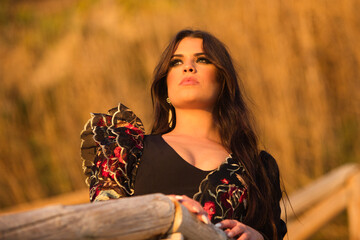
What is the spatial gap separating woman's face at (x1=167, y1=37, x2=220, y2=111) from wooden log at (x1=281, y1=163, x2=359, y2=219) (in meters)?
1.35

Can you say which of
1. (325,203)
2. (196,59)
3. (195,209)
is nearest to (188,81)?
(196,59)

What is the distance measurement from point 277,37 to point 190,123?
2.90m

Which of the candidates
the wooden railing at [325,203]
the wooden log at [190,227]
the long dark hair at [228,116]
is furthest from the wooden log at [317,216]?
the wooden log at [190,227]

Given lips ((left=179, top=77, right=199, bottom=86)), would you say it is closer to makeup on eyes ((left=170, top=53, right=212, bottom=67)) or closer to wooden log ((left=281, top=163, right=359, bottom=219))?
makeup on eyes ((left=170, top=53, right=212, bottom=67))

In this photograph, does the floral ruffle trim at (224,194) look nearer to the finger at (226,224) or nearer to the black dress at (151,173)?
the black dress at (151,173)

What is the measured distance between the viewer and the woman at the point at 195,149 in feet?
5.87

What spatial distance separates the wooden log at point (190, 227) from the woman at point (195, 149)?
0.19 meters

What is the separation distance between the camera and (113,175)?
69.4 inches

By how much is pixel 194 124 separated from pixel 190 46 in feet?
0.96

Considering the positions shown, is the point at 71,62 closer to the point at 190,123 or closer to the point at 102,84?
the point at 102,84

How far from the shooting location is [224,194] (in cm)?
180

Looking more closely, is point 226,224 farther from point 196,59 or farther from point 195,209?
point 196,59

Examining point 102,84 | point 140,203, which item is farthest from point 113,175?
point 102,84

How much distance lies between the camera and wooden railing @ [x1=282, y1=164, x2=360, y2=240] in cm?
339
